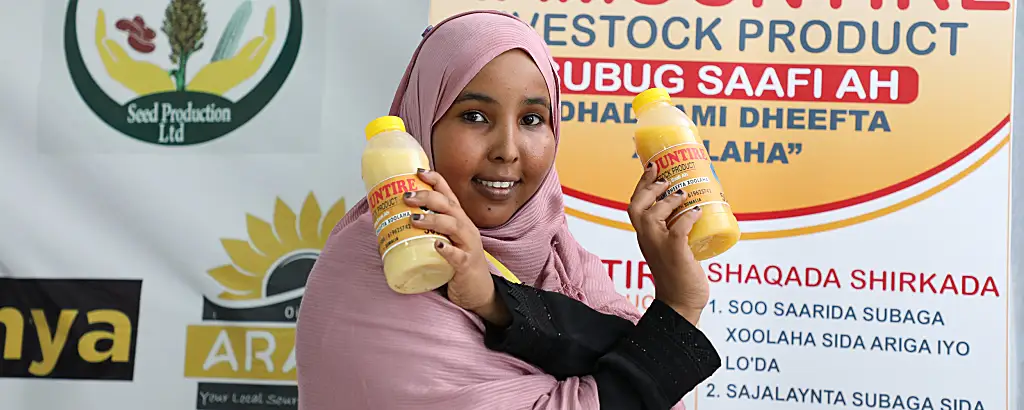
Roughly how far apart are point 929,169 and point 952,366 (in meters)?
0.41

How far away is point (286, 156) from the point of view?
194 cm

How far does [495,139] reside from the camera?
1080 mm

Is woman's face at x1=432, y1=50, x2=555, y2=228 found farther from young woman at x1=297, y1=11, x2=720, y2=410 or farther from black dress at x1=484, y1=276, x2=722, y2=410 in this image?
black dress at x1=484, y1=276, x2=722, y2=410

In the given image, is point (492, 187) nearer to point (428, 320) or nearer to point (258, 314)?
point (428, 320)

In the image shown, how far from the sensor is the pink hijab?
3.18 ft

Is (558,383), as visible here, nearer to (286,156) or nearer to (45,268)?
(286,156)

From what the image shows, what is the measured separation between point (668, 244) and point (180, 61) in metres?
1.39

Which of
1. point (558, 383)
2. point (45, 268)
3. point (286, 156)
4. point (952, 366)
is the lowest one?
point (558, 383)

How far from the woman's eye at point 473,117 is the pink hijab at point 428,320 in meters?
0.03

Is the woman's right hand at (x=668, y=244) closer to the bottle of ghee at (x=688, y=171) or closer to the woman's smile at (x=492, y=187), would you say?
the bottle of ghee at (x=688, y=171)

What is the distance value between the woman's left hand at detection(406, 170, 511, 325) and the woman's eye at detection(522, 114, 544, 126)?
0.75ft

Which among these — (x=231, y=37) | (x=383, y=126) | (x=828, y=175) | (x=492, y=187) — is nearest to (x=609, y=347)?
(x=492, y=187)

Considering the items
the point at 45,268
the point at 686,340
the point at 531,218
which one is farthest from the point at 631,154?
the point at 45,268

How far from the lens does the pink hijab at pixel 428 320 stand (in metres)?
0.97
